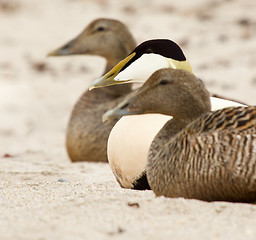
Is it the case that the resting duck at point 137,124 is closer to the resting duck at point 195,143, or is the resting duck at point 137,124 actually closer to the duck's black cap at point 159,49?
the duck's black cap at point 159,49

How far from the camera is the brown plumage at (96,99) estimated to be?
5.31m

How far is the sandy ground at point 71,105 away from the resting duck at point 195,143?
82 mm

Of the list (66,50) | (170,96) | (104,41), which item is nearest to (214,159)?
(170,96)

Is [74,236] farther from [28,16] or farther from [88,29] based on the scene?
[28,16]

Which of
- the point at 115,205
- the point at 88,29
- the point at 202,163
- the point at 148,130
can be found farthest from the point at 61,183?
the point at 88,29

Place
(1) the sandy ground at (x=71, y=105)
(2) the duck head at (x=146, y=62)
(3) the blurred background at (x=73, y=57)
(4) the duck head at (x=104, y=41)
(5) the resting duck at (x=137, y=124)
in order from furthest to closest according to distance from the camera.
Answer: (3) the blurred background at (x=73, y=57) → (4) the duck head at (x=104, y=41) → (2) the duck head at (x=146, y=62) → (5) the resting duck at (x=137, y=124) → (1) the sandy ground at (x=71, y=105)

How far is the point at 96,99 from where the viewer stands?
565 centimetres

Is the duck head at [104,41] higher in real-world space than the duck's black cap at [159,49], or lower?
lower

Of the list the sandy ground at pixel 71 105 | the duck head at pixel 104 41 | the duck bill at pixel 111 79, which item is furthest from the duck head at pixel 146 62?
the duck head at pixel 104 41

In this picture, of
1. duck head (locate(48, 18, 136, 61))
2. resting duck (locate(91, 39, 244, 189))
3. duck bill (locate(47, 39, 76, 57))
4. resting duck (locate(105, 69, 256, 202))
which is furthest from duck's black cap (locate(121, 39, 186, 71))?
A: duck bill (locate(47, 39, 76, 57))

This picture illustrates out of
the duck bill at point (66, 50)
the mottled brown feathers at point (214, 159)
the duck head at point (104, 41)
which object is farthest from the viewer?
the duck bill at point (66, 50)

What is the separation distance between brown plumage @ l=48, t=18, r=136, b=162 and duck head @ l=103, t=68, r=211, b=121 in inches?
84.2

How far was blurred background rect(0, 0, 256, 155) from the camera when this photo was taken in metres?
7.94

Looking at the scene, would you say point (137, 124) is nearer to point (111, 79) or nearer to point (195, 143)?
point (111, 79)
